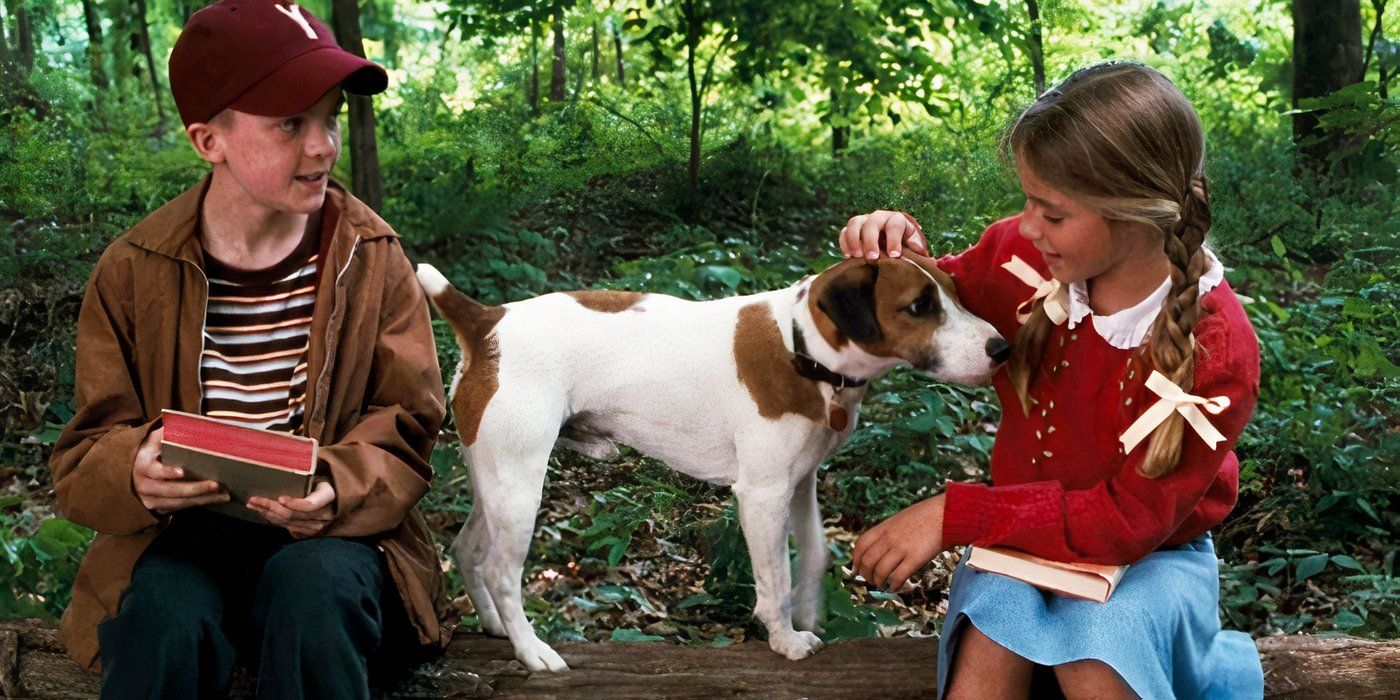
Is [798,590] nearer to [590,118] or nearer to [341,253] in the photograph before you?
[341,253]

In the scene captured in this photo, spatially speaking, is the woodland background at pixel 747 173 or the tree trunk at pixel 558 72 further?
the tree trunk at pixel 558 72

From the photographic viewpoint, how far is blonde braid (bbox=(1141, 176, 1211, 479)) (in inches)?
84.4

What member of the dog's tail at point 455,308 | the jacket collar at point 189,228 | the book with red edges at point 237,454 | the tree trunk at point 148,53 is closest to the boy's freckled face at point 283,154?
the jacket collar at point 189,228

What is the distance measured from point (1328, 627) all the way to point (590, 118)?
3988 mm

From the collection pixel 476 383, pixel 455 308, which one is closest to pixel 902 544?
pixel 476 383

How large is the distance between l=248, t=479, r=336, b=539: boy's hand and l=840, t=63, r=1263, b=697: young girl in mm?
1088

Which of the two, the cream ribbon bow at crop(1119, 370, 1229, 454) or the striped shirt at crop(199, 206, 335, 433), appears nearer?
the cream ribbon bow at crop(1119, 370, 1229, 454)

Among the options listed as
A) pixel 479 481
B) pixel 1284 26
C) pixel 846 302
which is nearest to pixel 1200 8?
pixel 1284 26

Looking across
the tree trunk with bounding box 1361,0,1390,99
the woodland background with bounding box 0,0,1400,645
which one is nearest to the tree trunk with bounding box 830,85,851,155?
the woodland background with bounding box 0,0,1400,645

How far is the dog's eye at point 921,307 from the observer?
8.36ft

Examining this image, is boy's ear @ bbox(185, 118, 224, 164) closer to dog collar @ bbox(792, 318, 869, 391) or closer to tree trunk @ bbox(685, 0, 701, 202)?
dog collar @ bbox(792, 318, 869, 391)

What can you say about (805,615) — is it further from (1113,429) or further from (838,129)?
(838,129)

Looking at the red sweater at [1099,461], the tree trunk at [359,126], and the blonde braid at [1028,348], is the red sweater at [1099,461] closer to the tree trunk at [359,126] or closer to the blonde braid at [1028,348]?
the blonde braid at [1028,348]

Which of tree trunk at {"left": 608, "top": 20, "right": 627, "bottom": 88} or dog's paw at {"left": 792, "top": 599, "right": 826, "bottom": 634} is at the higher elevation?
tree trunk at {"left": 608, "top": 20, "right": 627, "bottom": 88}
